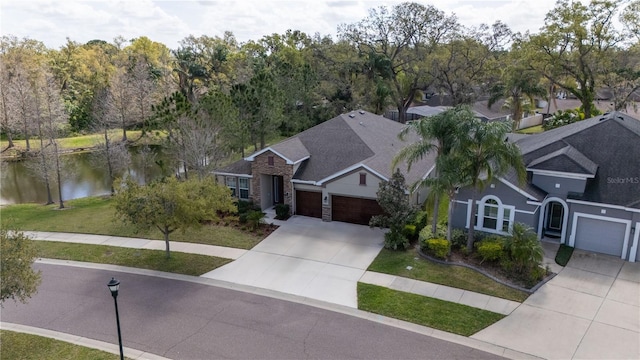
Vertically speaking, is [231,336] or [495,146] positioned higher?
[495,146]

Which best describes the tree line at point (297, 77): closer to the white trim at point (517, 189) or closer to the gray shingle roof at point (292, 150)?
the gray shingle roof at point (292, 150)

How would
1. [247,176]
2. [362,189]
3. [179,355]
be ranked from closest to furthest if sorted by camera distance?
[179,355] < [362,189] < [247,176]

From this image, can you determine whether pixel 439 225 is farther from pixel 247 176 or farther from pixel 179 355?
pixel 179 355

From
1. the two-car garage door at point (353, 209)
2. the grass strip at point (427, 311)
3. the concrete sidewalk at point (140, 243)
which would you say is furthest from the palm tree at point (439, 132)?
the concrete sidewalk at point (140, 243)

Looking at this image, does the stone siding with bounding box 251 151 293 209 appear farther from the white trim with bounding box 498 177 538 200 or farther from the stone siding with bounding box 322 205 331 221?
the white trim with bounding box 498 177 538 200

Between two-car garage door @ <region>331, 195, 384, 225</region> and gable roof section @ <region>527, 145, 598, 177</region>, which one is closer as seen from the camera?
gable roof section @ <region>527, 145, 598, 177</region>

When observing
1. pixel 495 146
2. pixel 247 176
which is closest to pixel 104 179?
pixel 247 176

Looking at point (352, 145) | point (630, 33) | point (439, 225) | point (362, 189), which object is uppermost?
point (630, 33)

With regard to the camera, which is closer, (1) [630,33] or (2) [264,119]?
(2) [264,119]

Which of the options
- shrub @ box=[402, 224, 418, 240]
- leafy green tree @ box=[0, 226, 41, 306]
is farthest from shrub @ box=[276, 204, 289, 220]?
leafy green tree @ box=[0, 226, 41, 306]
